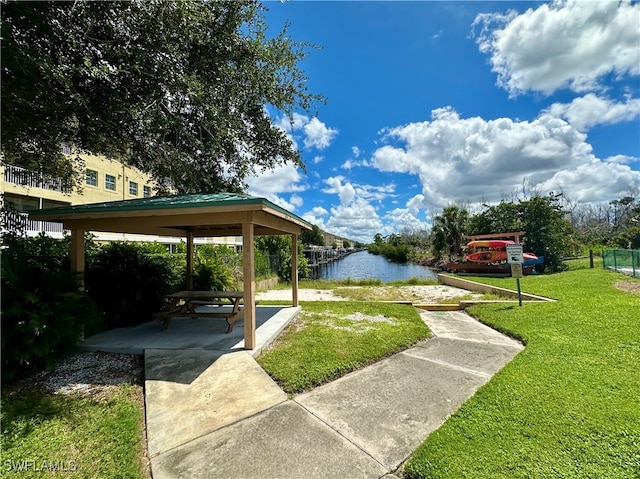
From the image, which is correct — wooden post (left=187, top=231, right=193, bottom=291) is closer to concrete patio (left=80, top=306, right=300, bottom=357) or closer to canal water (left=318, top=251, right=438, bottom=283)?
concrete patio (left=80, top=306, right=300, bottom=357)

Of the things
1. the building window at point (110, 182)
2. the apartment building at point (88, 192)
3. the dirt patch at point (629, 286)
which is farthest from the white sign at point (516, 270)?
the building window at point (110, 182)

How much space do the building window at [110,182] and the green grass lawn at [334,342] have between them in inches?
1004

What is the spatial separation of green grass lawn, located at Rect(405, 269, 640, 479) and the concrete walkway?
26 cm

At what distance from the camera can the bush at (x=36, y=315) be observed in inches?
145

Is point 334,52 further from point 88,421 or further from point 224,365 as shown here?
point 88,421

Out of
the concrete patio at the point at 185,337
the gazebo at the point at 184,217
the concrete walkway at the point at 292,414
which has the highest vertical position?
the gazebo at the point at 184,217

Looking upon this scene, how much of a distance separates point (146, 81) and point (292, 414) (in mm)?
5275

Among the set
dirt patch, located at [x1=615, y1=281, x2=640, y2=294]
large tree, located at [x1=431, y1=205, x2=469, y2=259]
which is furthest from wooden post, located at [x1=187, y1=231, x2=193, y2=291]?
large tree, located at [x1=431, y1=205, x2=469, y2=259]

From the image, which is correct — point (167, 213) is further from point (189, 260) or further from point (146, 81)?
point (189, 260)

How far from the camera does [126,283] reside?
6695 millimetres

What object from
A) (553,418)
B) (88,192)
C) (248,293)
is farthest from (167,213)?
(88,192)

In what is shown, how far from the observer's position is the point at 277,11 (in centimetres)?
616

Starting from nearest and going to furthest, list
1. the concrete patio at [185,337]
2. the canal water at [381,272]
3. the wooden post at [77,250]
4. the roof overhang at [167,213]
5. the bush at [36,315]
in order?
the bush at [36,315]
the roof overhang at [167,213]
the concrete patio at [185,337]
the wooden post at [77,250]
the canal water at [381,272]

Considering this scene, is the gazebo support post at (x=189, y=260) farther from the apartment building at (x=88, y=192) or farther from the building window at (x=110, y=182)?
the building window at (x=110, y=182)
